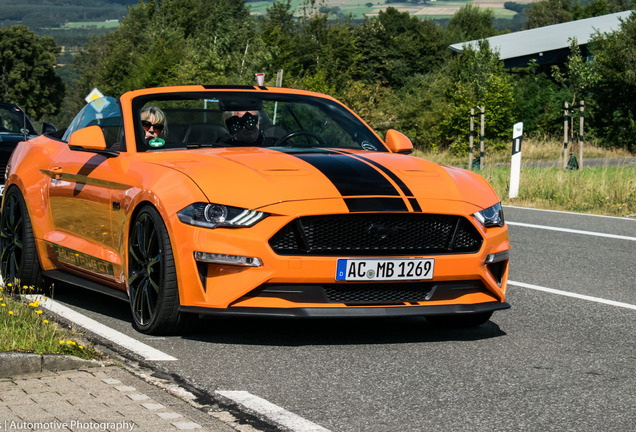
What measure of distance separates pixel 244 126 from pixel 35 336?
2366 mm

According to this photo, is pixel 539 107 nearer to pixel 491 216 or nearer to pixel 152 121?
pixel 152 121

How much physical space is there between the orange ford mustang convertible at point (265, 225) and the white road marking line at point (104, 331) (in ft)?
0.56

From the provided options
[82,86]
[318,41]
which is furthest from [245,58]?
[82,86]

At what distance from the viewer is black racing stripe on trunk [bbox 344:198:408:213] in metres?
5.10

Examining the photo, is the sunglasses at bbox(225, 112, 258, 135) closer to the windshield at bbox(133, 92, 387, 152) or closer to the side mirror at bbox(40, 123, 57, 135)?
the windshield at bbox(133, 92, 387, 152)

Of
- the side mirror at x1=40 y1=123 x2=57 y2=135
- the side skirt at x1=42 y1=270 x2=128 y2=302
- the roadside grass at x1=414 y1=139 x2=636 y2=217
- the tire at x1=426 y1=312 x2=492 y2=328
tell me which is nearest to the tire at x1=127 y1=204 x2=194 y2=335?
the side skirt at x1=42 y1=270 x2=128 y2=302

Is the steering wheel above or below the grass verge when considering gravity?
above

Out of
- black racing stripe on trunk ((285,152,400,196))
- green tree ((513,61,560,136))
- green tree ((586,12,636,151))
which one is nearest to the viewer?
black racing stripe on trunk ((285,152,400,196))

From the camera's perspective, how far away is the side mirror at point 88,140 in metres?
6.11

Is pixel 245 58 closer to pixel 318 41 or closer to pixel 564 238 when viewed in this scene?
pixel 318 41

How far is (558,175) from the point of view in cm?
1742

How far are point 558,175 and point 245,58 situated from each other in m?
50.1

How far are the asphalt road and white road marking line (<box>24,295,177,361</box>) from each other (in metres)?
0.08

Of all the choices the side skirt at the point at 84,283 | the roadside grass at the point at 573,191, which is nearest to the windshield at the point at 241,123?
the side skirt at the point at 84,283
